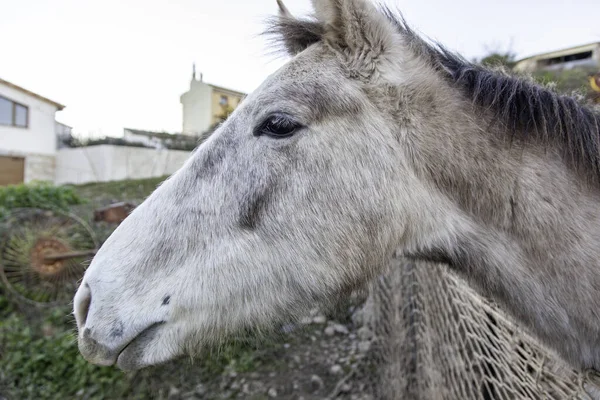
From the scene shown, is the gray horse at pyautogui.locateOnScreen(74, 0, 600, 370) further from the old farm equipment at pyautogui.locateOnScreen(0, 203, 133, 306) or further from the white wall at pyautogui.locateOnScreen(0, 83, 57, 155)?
the white wall at pyautogui.locateOnScreen(0, 83, 57, 155)

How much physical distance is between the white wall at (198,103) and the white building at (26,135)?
9454 mm

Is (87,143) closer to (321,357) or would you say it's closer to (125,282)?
(321,357)

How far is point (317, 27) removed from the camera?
150 centimetres

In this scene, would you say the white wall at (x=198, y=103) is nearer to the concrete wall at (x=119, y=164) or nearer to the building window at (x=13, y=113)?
the concrete wall at (x=119, y=164)

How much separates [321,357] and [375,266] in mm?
3120

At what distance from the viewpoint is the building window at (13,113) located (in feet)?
66.1

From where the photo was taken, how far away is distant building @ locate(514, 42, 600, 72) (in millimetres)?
2713

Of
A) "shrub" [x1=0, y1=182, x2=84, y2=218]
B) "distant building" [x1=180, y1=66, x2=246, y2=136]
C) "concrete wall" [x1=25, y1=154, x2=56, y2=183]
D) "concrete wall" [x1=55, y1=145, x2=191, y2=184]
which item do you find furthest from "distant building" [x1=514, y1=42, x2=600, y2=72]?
"distant building" [x1=180, y1=66, x2=246, y2=136]

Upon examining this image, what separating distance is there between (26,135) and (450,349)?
25.8m

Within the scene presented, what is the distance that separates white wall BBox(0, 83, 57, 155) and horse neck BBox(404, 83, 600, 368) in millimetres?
25420

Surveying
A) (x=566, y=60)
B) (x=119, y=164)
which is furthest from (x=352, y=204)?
(x=119, y=164)

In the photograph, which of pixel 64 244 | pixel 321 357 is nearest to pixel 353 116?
pixel 321 357

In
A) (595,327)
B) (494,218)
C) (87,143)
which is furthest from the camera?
(87,143)

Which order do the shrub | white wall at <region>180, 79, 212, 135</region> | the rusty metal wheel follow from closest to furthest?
the rusty metal wheel → the shrub → white wall at <region>180, 79, 212, 135</region>
